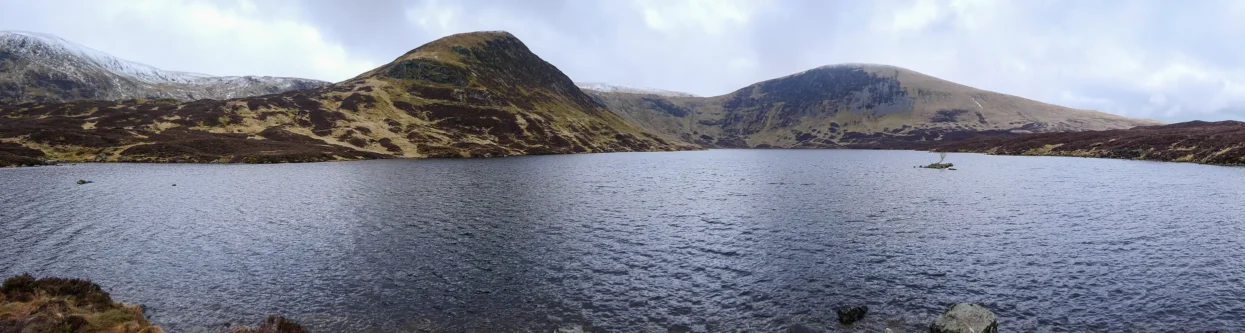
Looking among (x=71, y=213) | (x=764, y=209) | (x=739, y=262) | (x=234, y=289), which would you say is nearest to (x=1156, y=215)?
(x=764, y=209)

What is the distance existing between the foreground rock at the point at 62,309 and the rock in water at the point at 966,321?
31.1m

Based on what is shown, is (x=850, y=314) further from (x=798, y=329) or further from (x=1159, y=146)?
(x=1159, y=146)

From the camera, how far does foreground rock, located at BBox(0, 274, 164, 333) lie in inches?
712

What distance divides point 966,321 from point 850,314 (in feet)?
14.5

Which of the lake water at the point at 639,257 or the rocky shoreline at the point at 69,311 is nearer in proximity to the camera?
the rocky shoreline at the point at 69,311

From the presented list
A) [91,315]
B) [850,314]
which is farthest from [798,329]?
[91,315]

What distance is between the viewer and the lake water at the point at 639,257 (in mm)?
24047

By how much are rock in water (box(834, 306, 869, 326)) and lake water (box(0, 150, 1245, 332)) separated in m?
0.44

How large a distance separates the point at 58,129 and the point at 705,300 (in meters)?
190

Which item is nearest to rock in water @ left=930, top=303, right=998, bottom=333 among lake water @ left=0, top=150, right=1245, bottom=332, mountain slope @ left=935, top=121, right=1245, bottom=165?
lake water @ left=0, top=150, right=1245, bottom=332

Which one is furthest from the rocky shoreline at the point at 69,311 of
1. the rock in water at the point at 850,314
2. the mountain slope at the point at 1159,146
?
the mountain slope at the point at 1159,146

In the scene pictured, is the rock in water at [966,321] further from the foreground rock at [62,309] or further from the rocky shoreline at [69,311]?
the foreground rock at [62,309]

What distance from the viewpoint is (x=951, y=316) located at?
2159 centimetres

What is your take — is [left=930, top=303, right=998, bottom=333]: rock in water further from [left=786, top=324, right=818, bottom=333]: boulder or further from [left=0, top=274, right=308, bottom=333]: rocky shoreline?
[left=0, top=274, right=308, bottom=333]: rocky shoreline
